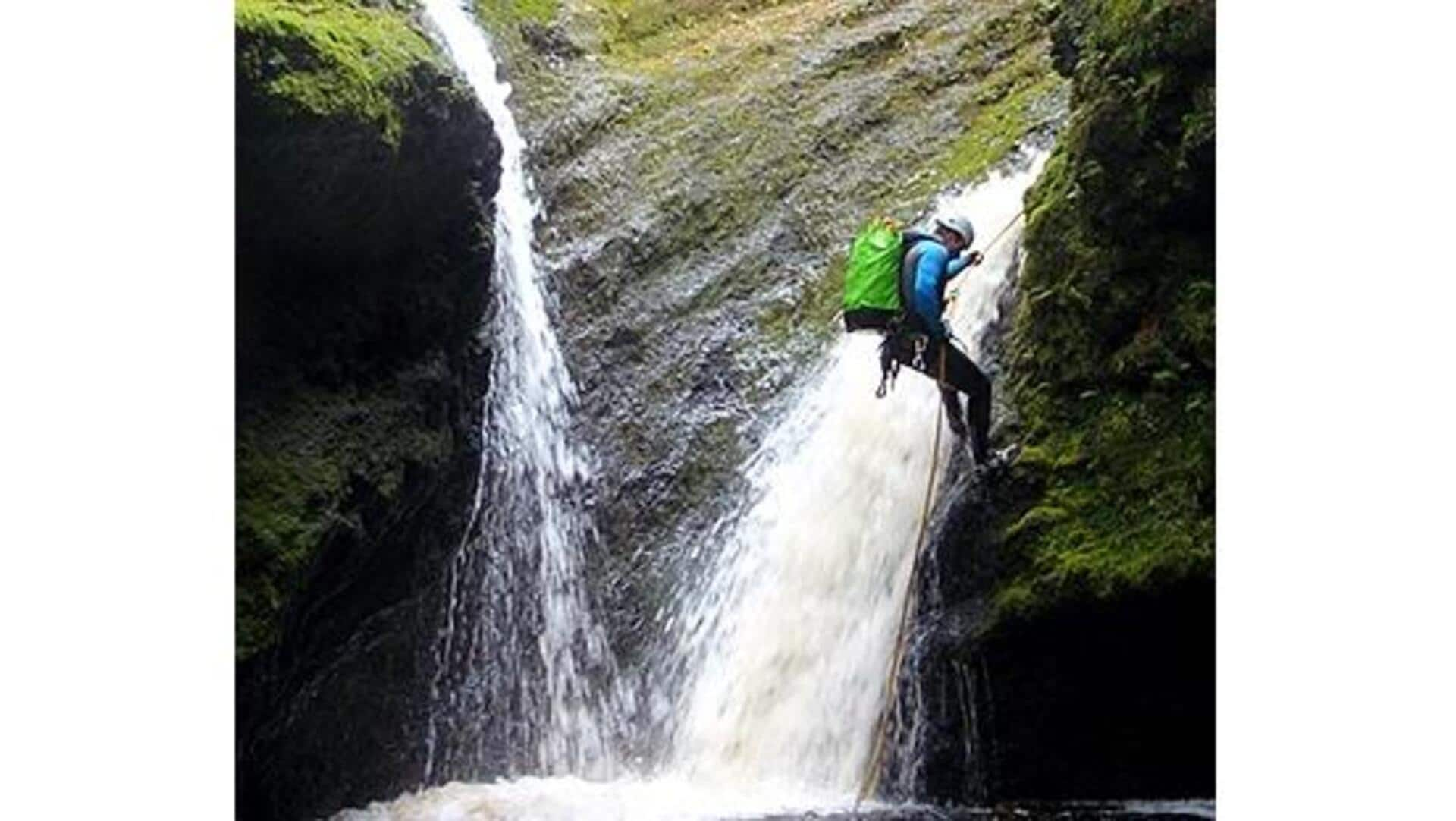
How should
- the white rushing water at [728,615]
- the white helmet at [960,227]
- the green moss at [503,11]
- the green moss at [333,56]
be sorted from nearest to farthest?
the green moss at [333,56]
the white rushing water at [728,615]
the white helmet at [960,227]
the green moss at [503,11]

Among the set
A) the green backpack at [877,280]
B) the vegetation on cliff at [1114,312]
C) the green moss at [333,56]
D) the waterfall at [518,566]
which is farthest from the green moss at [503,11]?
the vegetation on cliff at [1114,312]

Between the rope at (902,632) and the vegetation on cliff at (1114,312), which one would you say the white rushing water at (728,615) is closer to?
the rope at (902,632)

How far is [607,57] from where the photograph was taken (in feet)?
14.5

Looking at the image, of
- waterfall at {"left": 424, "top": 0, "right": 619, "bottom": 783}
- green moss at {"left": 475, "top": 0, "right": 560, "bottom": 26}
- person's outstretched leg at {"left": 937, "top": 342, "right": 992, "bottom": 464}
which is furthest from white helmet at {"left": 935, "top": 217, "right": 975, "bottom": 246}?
green moss at {"left": 475, "top": 0, "right": 560, "bottom": 26}

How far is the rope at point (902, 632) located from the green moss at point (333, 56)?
57.1 inches

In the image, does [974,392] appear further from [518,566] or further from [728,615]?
[518,566]

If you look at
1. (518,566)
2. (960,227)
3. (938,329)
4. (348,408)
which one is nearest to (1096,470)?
(938,329)

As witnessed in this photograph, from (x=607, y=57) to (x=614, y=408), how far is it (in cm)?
97

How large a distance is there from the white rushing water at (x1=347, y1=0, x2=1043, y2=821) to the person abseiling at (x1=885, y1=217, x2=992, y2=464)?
0.04 meters

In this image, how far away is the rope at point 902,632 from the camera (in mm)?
3838

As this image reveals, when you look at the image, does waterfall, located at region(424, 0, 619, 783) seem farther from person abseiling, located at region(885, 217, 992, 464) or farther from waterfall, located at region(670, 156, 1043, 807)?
person abseiling, located at region(885, 217, 992, 464)

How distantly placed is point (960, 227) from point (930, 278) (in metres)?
0.17

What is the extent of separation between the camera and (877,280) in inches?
154
